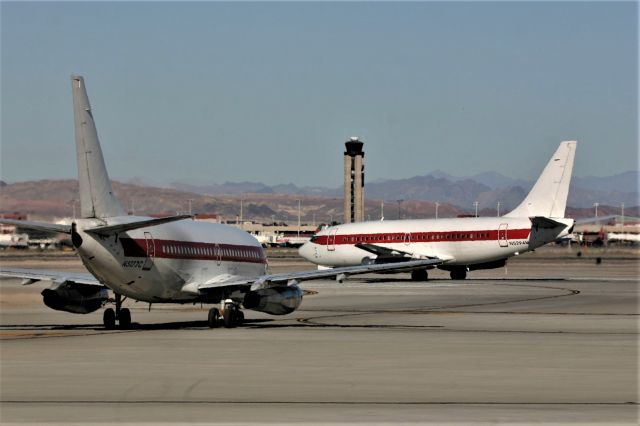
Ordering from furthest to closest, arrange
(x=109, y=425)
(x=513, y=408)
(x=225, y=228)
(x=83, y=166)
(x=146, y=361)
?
(x=225, y=228) → (x=83, y=166) → (x=146, y=361) → (x=513, y=408) → (x=109, y=425)

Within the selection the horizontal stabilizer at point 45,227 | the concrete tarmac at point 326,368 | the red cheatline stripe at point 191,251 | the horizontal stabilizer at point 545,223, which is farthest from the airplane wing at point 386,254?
the horizontal stabilizer at point 45,227

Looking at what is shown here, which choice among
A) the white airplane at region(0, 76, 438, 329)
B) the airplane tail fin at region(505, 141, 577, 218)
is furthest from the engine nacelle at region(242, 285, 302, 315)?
the airplane tail fin at region(505, 141, 577, 218)

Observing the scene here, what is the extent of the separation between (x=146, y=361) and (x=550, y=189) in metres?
61.8

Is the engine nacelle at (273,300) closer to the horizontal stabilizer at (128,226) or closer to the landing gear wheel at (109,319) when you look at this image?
the landing gear wheel at (109,319)

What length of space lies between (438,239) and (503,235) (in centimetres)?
613

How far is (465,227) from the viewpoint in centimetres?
8919

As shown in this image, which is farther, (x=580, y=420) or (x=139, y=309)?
(x=139, y=309)

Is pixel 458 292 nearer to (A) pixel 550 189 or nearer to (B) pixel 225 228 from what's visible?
A: (A) pixel 550 189

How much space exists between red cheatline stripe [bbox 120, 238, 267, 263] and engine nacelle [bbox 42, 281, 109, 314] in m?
2.86

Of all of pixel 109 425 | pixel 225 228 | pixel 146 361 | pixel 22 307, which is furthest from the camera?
pixel 22 307

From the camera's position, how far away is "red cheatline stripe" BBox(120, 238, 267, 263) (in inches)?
1438

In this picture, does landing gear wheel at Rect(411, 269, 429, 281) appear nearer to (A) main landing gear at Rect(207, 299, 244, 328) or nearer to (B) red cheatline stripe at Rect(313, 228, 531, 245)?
(B) red cheatline stripe at Rect(313, 228, 531, 245)

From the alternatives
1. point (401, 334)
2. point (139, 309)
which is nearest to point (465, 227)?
point (139, 309)

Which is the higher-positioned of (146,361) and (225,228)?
(225,228)
